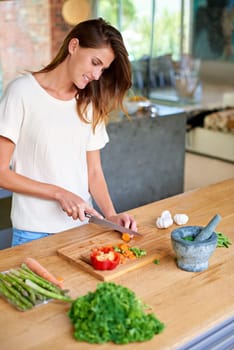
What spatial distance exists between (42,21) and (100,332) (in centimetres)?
670

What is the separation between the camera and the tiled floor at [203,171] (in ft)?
17.6

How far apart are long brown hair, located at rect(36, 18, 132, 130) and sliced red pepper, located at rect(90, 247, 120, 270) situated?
0.59 m

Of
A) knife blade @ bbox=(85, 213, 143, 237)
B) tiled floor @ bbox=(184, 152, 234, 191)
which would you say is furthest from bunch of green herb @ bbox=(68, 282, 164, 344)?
tiled floor @ bbox=(184, 152, 234, 191)

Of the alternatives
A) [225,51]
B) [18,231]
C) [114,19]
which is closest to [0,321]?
[18,231]

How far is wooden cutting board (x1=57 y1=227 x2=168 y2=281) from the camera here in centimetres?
161

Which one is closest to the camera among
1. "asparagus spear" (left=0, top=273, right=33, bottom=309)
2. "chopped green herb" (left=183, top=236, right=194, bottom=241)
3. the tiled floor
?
"asparagus spear" (left=0, top=273, right=33, bottom=309)

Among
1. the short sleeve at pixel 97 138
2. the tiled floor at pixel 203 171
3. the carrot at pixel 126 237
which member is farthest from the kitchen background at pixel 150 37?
the carrot at pixel 126 237

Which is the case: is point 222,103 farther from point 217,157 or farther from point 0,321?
point 0,321

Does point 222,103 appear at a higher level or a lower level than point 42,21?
lower

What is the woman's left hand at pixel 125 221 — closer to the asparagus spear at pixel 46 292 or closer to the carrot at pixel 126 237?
the carrot at pixel 126 237

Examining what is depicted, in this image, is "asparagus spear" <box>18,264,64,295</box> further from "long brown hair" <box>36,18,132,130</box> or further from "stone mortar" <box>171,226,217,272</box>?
"long brown hair" <box>36,18,132,130</box>

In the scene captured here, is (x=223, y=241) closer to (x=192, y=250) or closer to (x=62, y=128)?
(x=192, y=250)

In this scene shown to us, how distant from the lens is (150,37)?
7.76m

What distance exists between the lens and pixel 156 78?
25.1 ft
